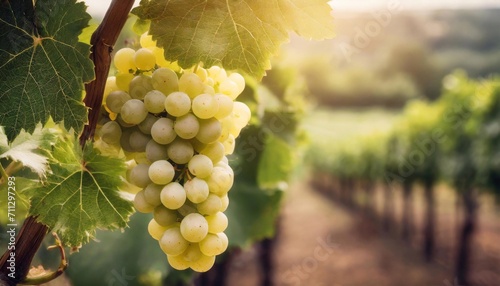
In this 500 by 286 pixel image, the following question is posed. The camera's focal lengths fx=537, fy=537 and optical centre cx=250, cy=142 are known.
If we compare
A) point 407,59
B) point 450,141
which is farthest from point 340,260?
point 407,59

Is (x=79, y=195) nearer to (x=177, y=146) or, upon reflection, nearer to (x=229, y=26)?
(x=177, y=146)

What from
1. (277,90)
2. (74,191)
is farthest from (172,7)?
(277,90)

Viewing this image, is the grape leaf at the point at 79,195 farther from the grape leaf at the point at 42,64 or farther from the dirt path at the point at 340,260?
the dirt path at the point at 340,260

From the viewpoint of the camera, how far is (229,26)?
0.68 metres

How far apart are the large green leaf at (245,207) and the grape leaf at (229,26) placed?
1978 millimetres

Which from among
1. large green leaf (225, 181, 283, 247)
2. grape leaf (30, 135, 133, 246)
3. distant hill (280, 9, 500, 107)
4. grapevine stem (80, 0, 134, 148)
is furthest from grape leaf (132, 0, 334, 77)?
distant hill (280, 9, 500, 107)

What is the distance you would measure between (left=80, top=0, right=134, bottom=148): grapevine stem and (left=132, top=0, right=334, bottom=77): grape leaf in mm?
20

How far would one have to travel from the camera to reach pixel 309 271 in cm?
1190

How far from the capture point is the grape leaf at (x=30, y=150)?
2.38ft

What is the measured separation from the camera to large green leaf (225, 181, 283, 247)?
269cm

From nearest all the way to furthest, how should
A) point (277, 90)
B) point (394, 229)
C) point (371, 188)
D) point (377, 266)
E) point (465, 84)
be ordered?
point (277, 90), point (465, 84), point (377, 266), point (394, 229), point (371, 188)

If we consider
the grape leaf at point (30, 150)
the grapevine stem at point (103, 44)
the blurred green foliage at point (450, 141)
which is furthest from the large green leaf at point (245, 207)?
the blurred green foliage at point (450, 141)

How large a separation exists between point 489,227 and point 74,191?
1595 centimetres

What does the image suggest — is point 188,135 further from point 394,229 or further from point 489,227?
point 489,227
